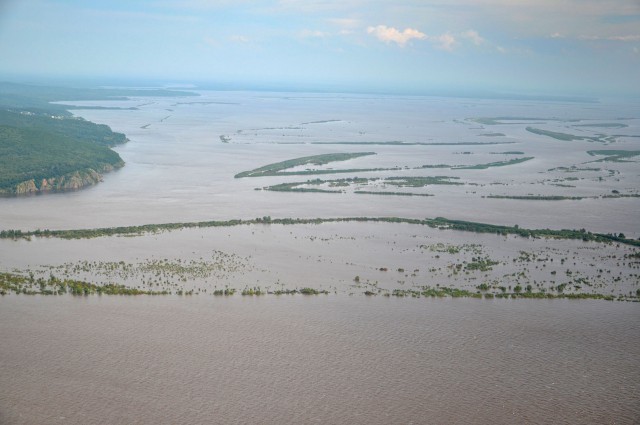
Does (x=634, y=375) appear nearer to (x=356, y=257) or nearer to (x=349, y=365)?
(x=349, y=365)

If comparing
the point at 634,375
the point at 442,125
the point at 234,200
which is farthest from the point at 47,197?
the point at 442,125

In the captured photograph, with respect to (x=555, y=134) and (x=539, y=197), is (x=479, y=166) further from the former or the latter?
(x=555, y=134)

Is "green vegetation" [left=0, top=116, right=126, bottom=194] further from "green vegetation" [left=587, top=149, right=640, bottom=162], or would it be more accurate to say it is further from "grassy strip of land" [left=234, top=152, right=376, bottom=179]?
"green vegetation" [left=587, top=149, right=640, bottom=162]

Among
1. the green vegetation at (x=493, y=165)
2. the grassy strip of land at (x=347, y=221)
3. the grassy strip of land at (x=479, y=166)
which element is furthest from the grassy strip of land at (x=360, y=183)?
the grassy strip of land at (x=347, y=221)

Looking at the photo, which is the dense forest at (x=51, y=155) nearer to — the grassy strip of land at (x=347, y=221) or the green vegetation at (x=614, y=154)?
the grassy strip of land at (x=347, y=221)

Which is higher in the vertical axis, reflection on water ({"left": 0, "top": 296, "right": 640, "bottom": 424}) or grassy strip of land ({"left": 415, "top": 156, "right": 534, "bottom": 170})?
grassy strip of land ({"left": 415, "top": 156, "right": 534, "bottom": 170})

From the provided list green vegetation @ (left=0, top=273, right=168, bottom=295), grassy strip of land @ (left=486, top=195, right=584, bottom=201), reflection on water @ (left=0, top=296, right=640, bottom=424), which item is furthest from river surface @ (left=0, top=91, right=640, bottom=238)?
reflection on water @ (left=0, top=296, right=640, bottom=424)
